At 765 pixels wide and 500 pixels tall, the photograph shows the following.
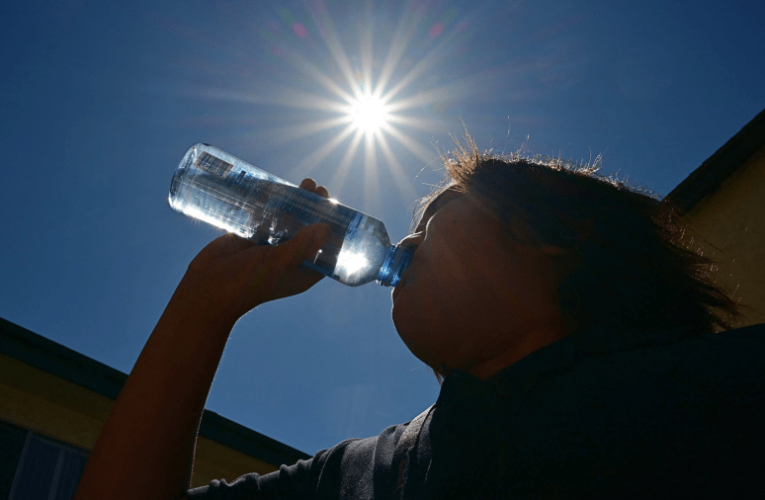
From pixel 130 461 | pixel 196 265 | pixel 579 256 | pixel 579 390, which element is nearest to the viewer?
pixel 579 390

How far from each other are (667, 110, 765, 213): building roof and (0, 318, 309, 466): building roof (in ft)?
19.7

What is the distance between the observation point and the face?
1.30 metres

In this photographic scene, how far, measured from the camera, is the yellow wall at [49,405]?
425 centimetres

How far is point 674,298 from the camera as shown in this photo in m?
1.41

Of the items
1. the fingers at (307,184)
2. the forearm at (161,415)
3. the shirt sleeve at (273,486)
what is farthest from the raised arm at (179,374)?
the fingers at (307,184)

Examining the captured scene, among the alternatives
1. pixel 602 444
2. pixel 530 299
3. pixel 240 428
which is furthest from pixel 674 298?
pixel 240 428

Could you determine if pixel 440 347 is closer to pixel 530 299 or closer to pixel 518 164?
pixel 530 299

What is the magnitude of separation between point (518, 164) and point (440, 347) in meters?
1.01

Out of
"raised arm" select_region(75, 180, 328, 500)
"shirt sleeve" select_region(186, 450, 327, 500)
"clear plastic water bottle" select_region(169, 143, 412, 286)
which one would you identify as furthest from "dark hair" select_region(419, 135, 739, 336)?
"shirt sleeve" select_region(186, 450, 327, 500)

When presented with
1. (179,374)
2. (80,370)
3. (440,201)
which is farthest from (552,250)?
(80,370)

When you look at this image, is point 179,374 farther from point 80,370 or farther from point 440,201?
point 80,370

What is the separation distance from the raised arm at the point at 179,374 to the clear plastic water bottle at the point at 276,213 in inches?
10.5

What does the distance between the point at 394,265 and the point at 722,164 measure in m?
4.33

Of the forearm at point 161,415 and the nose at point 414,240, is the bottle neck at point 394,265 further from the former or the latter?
the forearm at point 161,415
